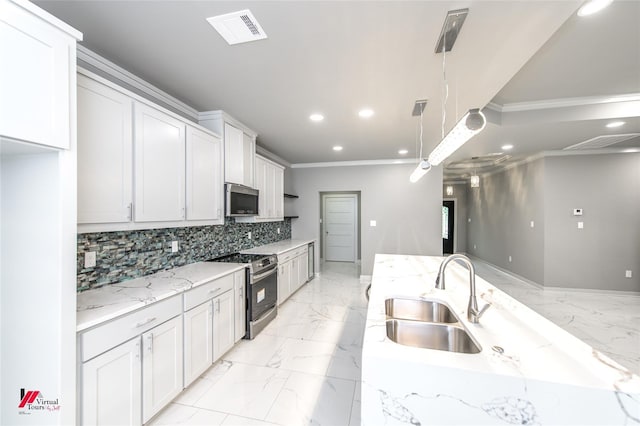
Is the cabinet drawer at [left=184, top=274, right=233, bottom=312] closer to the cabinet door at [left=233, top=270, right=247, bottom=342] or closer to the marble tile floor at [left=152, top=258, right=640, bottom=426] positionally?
the cabinet door at [left=233, top=270, right=247, bottom=342]

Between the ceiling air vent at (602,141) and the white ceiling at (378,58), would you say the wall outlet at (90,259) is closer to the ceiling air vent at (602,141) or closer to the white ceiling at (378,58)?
the white ceiling at (378,58)

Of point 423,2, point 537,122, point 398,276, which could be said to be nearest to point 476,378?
point 398,276

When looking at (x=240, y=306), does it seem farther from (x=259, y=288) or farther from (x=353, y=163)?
(x=353, y=163)

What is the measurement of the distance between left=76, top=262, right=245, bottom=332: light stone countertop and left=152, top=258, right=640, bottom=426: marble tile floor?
878 mm

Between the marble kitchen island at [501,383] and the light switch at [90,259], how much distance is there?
197 centimetres

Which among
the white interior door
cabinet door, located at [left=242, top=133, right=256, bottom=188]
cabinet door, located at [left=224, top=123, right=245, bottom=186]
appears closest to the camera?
cabinet door, located at [left=224, top=123, right=245, bottom=186]

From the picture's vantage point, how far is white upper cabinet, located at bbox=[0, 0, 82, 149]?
103 centimetres

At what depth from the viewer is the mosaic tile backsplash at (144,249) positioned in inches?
70.9

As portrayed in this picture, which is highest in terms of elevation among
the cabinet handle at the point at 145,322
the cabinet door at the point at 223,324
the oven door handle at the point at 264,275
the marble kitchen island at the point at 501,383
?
the marble kitchen island at the point at 501,383

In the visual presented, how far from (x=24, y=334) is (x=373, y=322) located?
172 centimetres

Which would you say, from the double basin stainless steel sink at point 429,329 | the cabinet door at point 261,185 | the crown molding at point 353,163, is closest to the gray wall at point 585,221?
the crown molding at point 353,163

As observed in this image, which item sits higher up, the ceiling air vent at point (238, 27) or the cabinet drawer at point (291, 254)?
the ceiling air vent at point (238, 27)

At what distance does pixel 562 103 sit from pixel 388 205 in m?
3.07

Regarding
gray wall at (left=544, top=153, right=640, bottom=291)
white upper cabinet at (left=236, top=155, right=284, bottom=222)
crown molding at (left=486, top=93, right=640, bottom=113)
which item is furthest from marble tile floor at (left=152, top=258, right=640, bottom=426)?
crown molding at (left=486, top=93, right=640, bottom=113)
